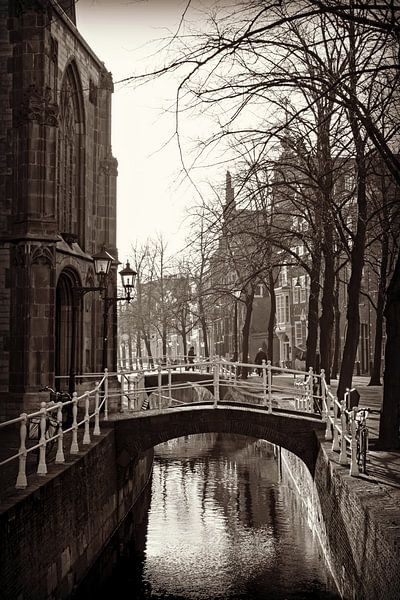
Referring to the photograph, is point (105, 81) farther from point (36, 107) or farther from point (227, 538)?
point (227, 538)

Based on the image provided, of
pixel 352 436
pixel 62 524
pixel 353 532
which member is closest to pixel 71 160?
pixel 62 524

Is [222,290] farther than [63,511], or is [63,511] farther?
[222,290]

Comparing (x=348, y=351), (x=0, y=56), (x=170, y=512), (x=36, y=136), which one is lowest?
(x=170, y=512)

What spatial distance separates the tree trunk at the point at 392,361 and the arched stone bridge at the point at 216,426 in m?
2.28

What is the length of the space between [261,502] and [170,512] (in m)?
2.45

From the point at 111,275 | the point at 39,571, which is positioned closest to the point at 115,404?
the point at 111,275

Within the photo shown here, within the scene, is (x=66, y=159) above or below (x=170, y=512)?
above

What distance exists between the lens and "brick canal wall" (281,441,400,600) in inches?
308

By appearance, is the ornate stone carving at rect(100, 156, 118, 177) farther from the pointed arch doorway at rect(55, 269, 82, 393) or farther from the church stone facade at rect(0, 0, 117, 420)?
the pointed arch doorway at rect(55, 269, 82, 393)

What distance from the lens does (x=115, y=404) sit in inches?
944

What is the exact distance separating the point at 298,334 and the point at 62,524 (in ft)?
168

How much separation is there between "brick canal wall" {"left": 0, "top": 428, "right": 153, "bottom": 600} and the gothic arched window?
8965mm

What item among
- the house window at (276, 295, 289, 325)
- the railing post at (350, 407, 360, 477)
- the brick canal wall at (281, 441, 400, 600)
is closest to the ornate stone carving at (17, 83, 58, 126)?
the brick canal wall at (281, 441, 400, 600)

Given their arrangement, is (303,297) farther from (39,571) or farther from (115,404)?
(39,571)
